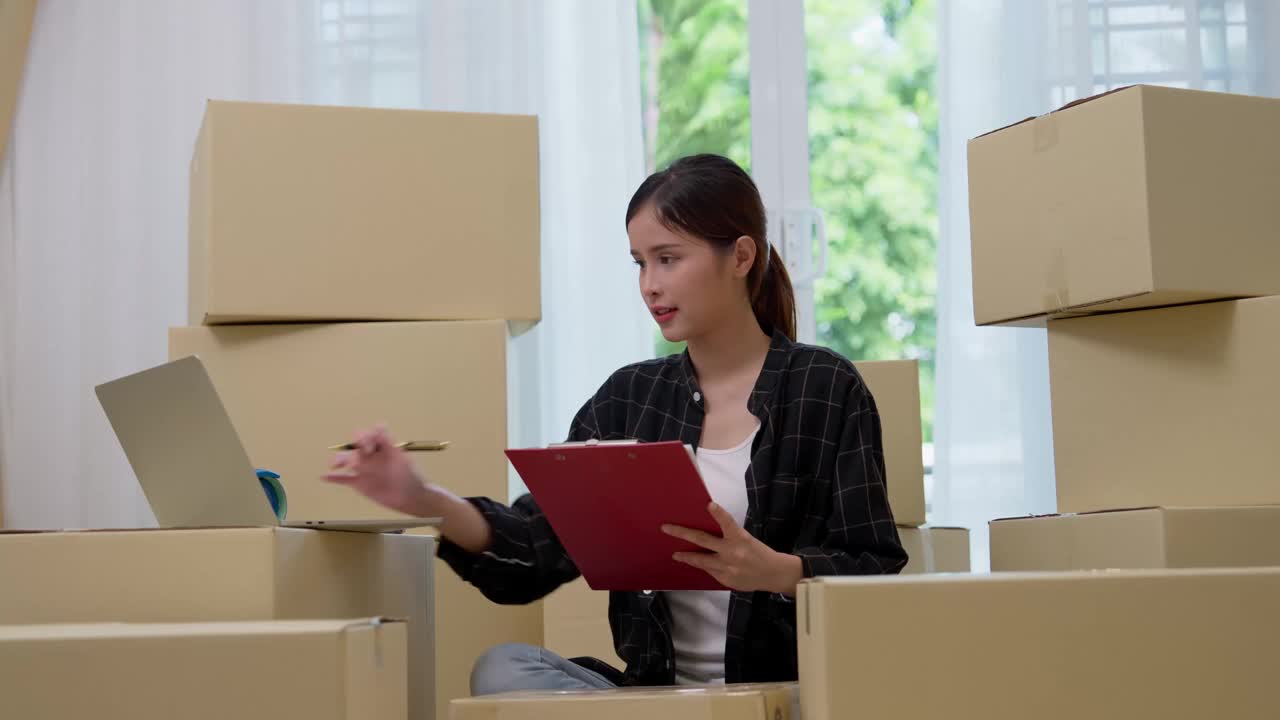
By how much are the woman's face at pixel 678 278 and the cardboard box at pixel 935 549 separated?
1.92ft

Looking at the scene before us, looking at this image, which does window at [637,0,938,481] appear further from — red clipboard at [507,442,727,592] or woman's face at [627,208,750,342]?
red clipboard at [507,442,727,592]

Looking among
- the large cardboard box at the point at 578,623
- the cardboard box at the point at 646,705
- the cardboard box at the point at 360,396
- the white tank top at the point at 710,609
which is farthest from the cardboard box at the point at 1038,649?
the large cardboard box at the point at 578,623

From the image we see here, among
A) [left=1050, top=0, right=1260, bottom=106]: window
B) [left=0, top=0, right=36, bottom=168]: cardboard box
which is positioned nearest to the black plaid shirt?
[left=1050, top=0, right=1260, bottom=106]: window

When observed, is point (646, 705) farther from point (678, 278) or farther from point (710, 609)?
point (678, 278)

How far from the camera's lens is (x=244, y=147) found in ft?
4.84

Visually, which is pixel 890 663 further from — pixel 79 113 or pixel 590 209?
pixel 79 113

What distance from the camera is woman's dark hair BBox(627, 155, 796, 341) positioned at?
1.37 m

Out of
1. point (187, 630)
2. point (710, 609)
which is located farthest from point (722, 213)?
point (187, 630)

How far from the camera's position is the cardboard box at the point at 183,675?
77 centimetres

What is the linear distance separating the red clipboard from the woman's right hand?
96 millimetres

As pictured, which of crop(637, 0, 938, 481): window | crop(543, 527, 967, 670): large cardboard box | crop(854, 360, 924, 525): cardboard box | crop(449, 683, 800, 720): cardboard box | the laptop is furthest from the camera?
crop(637, 0, 938, 481): window

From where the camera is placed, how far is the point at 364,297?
1.48 meters

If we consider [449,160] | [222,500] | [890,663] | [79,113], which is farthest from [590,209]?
[890,663]

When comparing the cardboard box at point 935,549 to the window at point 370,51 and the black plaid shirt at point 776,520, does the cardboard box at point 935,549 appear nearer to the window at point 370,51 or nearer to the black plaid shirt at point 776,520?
the black plaid shirt at point 776,520
